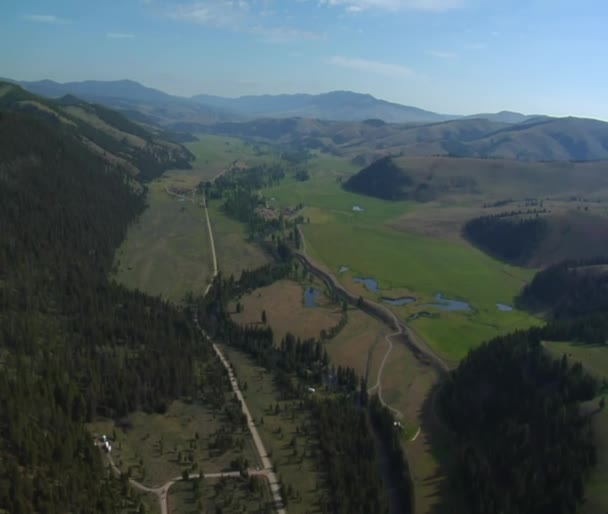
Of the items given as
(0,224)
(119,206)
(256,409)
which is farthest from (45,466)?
(119,206)

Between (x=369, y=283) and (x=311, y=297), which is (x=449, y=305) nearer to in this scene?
(x=369, y=283)

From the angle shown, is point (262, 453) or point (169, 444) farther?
point (169, 444)

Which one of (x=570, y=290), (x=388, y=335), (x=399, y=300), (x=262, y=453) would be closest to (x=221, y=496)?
(x=262, y=453)

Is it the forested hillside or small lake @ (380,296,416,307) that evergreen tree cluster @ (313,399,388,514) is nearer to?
the forested hillside

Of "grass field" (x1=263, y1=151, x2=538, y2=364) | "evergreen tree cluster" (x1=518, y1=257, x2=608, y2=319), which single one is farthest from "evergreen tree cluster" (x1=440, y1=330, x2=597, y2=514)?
"evergreen tree cluster" (x1=518, y1=257, x2=608, y2=319)

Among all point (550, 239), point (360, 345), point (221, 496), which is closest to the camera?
point (221, 496)

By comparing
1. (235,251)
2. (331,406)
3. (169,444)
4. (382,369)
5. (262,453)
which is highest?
(235,251)
